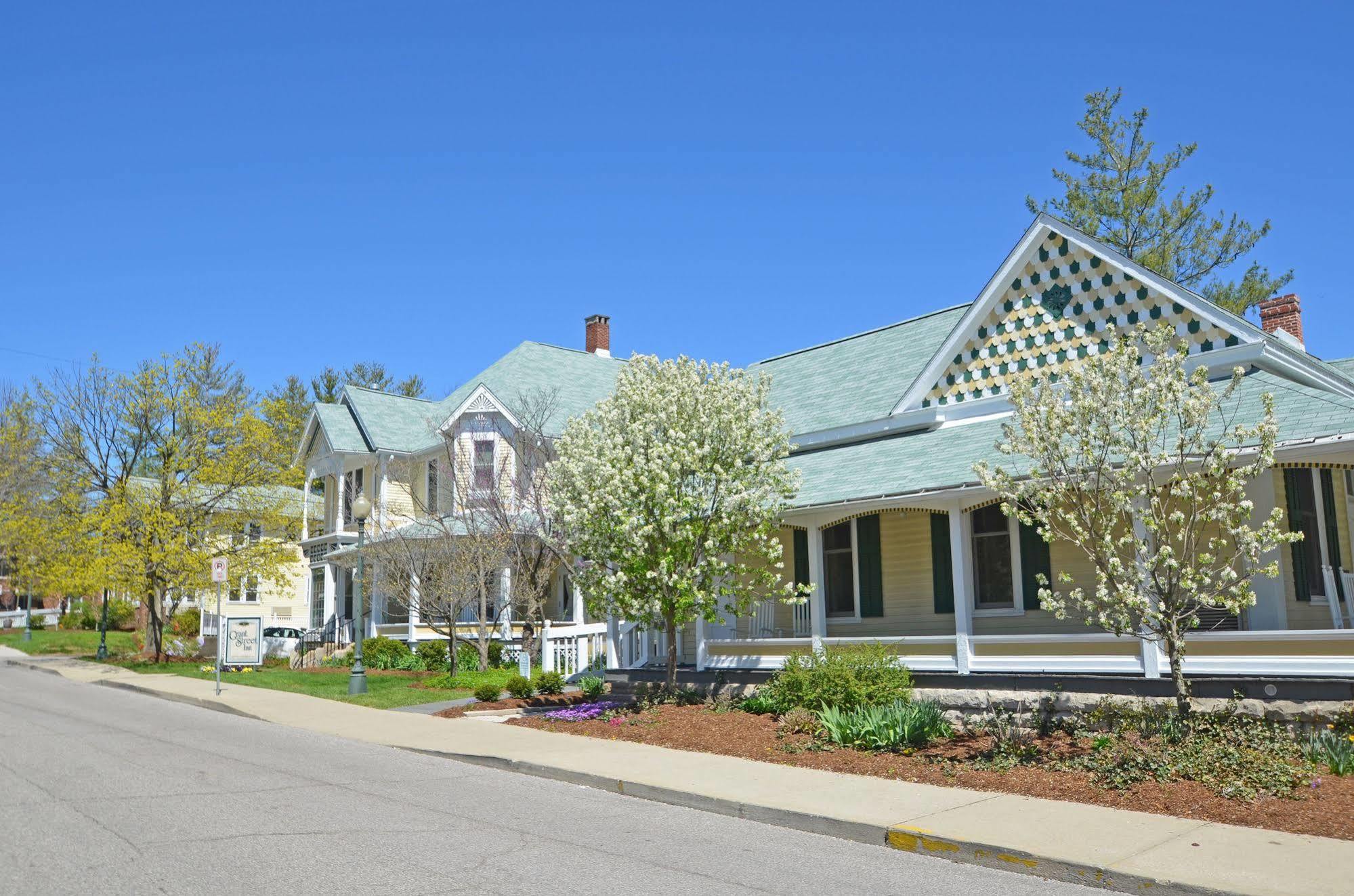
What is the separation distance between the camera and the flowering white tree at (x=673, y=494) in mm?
15531

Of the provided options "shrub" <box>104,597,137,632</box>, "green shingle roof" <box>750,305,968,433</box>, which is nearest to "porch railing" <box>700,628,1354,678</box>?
"green shingle roof" <box>750,305,968,433</box>

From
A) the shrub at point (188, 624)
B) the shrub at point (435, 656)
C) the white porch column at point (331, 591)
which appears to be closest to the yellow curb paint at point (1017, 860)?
the shrub at point (435, 656)

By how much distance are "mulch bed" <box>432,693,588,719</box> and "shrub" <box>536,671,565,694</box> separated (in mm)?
115

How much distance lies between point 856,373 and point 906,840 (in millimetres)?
14148

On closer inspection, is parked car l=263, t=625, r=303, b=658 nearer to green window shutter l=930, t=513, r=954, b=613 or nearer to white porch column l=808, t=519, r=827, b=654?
white porch column l=808, t=519, r=827, b=654

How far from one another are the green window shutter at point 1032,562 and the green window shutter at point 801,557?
4110 millimetres

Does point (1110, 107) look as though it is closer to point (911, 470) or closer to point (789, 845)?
point (911, 470)

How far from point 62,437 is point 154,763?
21.7m

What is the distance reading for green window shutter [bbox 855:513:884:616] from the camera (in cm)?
1781

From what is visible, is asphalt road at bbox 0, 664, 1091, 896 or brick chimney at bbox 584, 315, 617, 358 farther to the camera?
brick chimney at bbox 584, 315, 617, 358

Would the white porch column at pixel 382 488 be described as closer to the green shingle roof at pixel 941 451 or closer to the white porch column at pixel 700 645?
the white porch column at pixel 700 645

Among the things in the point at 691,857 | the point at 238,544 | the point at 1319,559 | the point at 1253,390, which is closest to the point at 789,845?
the point at 691,857

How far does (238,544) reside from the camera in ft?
104

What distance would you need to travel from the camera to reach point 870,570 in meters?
17.9
